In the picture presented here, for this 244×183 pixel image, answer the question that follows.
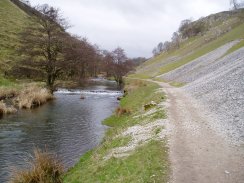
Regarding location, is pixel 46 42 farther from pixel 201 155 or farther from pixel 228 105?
pixel 201 155

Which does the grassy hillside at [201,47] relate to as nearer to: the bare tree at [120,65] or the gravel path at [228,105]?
the bare tree at [120,65]

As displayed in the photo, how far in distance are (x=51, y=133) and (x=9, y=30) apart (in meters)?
81.6

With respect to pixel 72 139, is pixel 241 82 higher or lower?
higher

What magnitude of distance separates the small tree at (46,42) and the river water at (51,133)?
18522 mm

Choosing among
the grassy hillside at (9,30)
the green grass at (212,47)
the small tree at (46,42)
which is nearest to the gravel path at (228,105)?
the small tree at (46,42)

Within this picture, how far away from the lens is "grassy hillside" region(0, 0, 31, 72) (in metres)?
76.3

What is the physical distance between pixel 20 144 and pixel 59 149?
2824mm

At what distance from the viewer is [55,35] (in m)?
55.1

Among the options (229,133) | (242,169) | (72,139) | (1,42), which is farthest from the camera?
(1,42)

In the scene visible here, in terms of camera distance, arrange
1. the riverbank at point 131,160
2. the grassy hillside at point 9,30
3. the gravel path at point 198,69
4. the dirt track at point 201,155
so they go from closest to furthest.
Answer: the dirt track at point 201,155 → the riverbank at point 131,160 → the gravel path at point 198,69 → the grassy hillside at point 9,30

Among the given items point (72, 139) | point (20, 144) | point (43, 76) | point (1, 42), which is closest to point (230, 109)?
point (72, 139)

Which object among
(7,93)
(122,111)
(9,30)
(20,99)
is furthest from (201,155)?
(9,30)

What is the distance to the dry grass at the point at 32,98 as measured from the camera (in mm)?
36844

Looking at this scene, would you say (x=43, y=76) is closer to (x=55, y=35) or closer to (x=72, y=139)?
(x=55, y=35)
